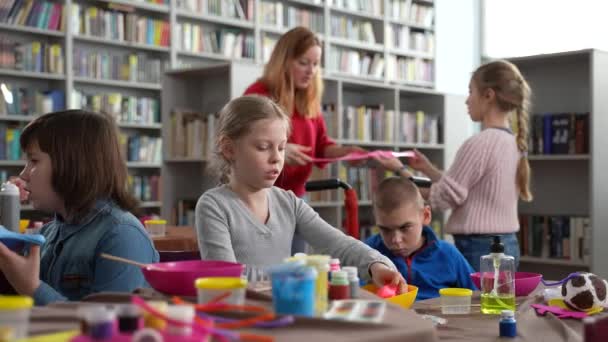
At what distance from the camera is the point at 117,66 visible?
6.53 metres

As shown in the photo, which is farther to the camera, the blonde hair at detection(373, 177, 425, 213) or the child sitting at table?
the blonde hair at detection(373, 177, 425, 213)

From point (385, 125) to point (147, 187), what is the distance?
2306 millimetres

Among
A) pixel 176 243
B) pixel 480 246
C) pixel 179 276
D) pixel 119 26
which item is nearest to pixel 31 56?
pixel 119 26

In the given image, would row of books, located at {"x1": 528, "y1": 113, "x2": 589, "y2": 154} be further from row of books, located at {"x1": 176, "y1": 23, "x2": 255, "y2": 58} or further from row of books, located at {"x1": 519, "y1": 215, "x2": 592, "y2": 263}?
row of books, located at {"x1": 176, "y1": 23, "x2": 255, "y2": 58}

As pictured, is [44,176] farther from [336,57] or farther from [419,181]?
[336,57]

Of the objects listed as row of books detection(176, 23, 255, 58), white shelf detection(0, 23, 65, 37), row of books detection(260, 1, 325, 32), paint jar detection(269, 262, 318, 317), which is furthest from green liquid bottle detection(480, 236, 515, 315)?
row of books detection(260, 1, 325, 32)

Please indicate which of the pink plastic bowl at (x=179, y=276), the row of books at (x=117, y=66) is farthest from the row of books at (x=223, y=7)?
the pink plastic bowl at (x=179, y=276)

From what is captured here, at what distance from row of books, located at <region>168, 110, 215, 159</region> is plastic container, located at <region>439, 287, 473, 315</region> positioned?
2.98 m

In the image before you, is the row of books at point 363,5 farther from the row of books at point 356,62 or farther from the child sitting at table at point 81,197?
the child sitting at table at point 81,197

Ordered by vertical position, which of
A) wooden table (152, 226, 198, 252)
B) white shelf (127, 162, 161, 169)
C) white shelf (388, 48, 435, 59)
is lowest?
wooden table (152, 226, 198, 252)

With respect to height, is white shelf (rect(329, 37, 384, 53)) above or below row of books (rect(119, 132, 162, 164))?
above

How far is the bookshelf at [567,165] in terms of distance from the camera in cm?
441

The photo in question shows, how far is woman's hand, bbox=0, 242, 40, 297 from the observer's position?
143cm

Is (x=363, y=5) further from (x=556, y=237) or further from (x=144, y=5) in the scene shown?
(x=556, y=237)
